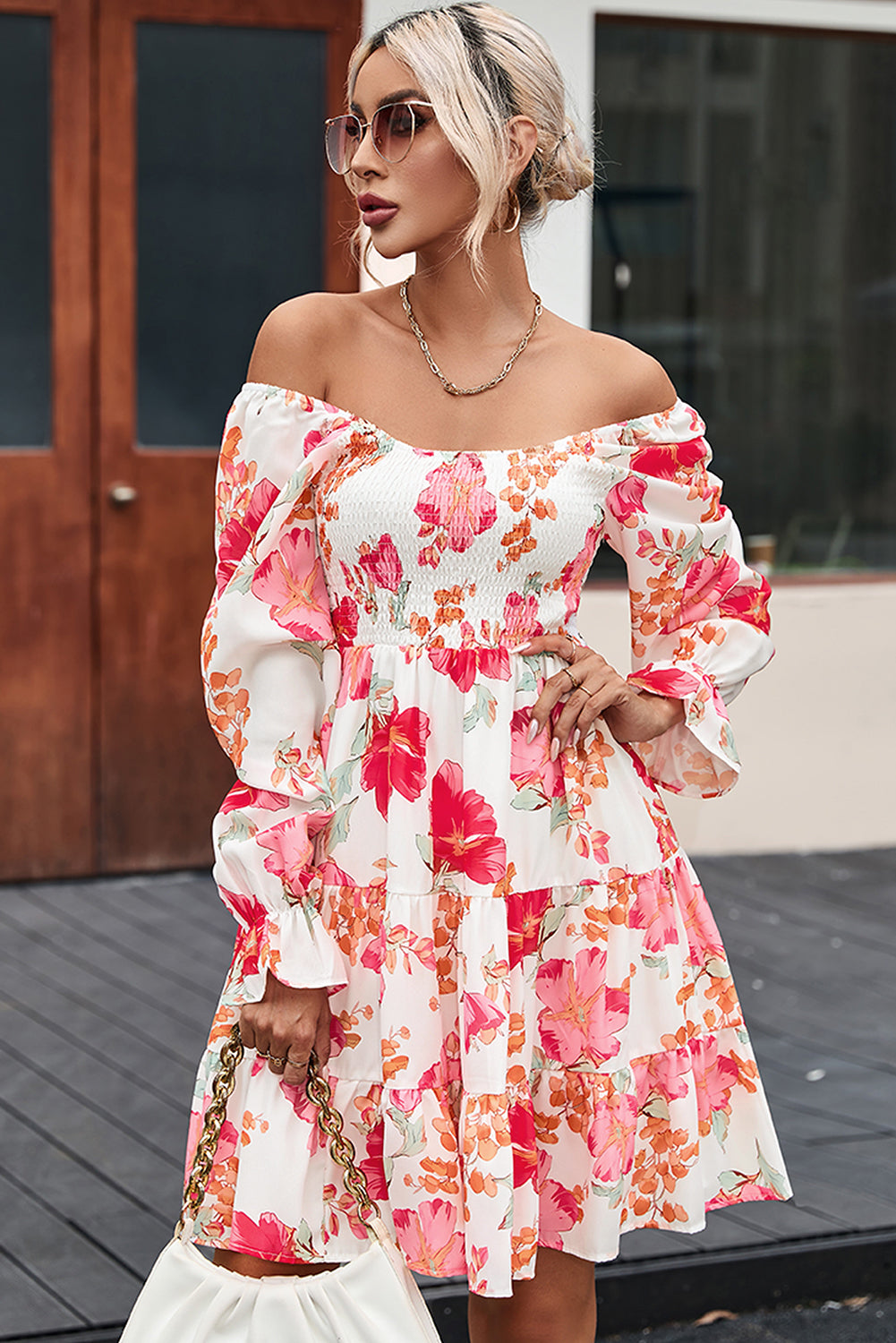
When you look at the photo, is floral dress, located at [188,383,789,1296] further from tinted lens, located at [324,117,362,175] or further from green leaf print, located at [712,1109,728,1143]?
tinted lens, located at [324,117,362,175]

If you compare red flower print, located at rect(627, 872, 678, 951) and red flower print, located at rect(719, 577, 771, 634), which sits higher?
red flower print, located at rect(719, 577, 771, 634)

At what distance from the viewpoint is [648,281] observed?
255 inches

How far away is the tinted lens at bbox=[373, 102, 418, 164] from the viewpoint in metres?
2.17

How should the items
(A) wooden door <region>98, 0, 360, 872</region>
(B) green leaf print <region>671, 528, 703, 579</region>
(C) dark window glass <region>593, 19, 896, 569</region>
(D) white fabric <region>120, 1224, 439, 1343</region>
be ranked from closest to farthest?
(D) white fabric <region>120, 1224, 439, 1343</region> → (B) green leaf print <region>671, 528, 703, 579</region> → (A) wooden door <region>98, 0, 360, 872</region> → (C) dark window glass <region>593, 19, 896, 569</region>

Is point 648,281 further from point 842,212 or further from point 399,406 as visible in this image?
point 399,406

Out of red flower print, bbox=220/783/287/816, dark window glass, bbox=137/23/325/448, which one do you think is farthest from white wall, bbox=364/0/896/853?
red flower print, bbox=220/783/287/816

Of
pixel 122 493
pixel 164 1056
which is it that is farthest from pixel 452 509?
pixel 122 493

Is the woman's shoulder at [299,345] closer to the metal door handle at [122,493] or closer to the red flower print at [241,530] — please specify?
the red flower print at [241,530]

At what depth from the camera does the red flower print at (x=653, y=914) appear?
2293 mm

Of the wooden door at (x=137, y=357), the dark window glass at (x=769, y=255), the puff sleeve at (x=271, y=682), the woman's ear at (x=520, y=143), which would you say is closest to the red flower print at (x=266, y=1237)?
the puff sleeve at (x=271, y=682)

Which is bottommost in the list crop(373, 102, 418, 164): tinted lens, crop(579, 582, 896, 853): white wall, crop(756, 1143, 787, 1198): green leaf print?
crop(579, 582, 896, 853): white wall

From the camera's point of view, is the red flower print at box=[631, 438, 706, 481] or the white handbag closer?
the white handbag

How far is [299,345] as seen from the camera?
223 centimetres

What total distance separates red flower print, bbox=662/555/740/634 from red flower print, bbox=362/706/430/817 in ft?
1.55
